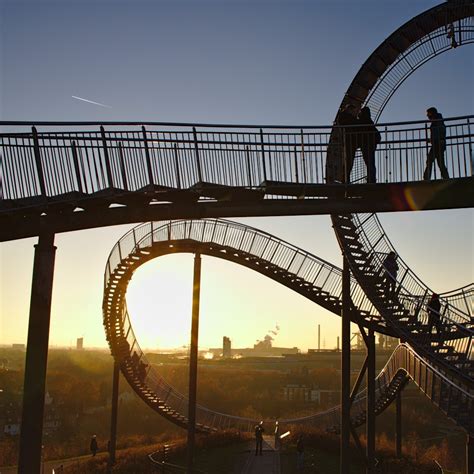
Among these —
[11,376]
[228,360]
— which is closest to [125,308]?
[11,376]

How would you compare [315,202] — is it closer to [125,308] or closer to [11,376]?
[125,308]

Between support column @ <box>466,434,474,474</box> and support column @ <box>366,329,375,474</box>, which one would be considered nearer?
support column @ <box>466,434,474,474</box>

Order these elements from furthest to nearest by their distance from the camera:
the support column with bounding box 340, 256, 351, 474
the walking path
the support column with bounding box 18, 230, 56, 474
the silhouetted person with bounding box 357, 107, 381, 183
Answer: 1. the walking path
2. the support column with bounding box 340, 256, 351, 474
3. the silhouetted person with bounding box 357, 107, 381, 183
4. the support column with bounding box 18, 230, 56, 474

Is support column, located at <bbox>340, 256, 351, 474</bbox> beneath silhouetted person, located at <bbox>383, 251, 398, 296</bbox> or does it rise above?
beneath

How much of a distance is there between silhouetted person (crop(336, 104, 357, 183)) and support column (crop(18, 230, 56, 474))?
5662mm

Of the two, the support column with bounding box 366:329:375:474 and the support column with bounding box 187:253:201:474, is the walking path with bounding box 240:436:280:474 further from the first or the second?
the support column with bounding box 366:329:375:474

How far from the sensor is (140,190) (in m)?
11.3

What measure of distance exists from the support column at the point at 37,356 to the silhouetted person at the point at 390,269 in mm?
8852

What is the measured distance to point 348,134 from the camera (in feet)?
46.6

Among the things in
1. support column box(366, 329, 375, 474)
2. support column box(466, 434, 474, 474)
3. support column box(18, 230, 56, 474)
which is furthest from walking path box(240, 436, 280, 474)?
support column box(18, 230, 56, 474)

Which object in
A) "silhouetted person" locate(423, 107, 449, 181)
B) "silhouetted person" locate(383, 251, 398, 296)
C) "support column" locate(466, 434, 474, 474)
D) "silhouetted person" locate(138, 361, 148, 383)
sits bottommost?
"support column" locate(466, 434, 474, 474)

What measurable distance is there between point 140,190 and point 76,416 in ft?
212

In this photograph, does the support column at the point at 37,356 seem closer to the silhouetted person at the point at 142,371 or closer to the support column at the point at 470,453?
the support column at the point at 470,453

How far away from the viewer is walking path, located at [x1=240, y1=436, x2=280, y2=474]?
2352 cm
